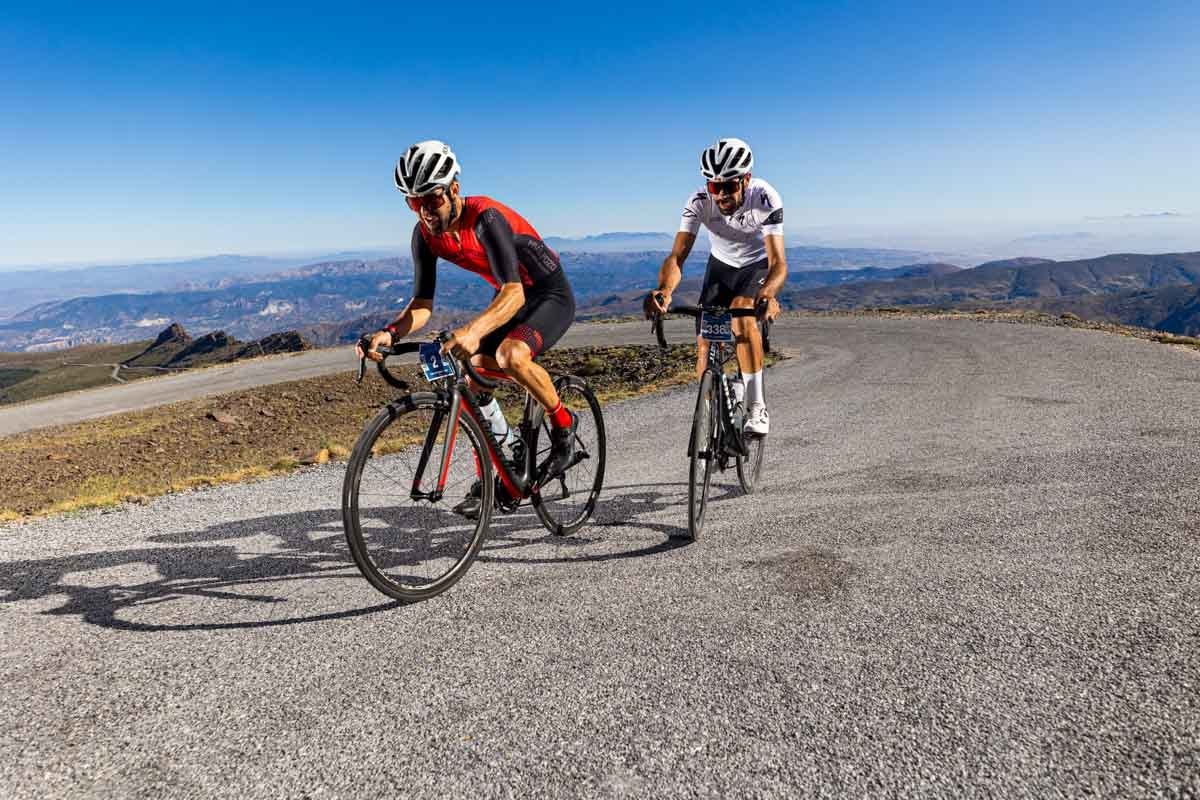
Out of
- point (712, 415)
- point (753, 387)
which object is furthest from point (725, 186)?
Result: point (712, 415)

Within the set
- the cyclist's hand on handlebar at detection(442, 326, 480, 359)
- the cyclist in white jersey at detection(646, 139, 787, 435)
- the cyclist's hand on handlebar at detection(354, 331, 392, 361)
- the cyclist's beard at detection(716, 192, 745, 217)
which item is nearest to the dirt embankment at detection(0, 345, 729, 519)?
the cyclist in white jersey at detection(646, 139, 787, 435)

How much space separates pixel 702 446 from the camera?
557cm

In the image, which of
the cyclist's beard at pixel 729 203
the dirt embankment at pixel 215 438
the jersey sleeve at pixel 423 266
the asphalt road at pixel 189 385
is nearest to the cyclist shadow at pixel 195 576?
the jersey sleeve at pixel 423 266

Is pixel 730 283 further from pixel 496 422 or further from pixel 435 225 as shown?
pixel 435 225

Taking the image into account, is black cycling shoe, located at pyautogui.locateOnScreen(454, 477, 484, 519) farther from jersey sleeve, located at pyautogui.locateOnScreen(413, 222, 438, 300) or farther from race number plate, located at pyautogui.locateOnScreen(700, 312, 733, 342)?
race number plate, located at pyautogui.locateOnScreen(700, 312, 733, 342)

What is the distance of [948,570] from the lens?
4.07 meters

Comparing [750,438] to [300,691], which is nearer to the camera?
[300,691]

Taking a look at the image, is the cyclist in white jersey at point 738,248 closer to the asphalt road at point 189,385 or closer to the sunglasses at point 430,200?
the sunglasses at point 430,200

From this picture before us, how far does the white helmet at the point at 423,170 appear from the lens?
4.16 meters

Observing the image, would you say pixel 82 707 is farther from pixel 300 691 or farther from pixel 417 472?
pixel 417 472

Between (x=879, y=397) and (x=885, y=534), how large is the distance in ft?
28.2

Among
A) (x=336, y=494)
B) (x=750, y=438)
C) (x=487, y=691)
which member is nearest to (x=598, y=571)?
(x=487, y=691)

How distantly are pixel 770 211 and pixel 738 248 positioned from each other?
1.68ft

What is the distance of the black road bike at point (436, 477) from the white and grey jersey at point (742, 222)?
223 centimetres
